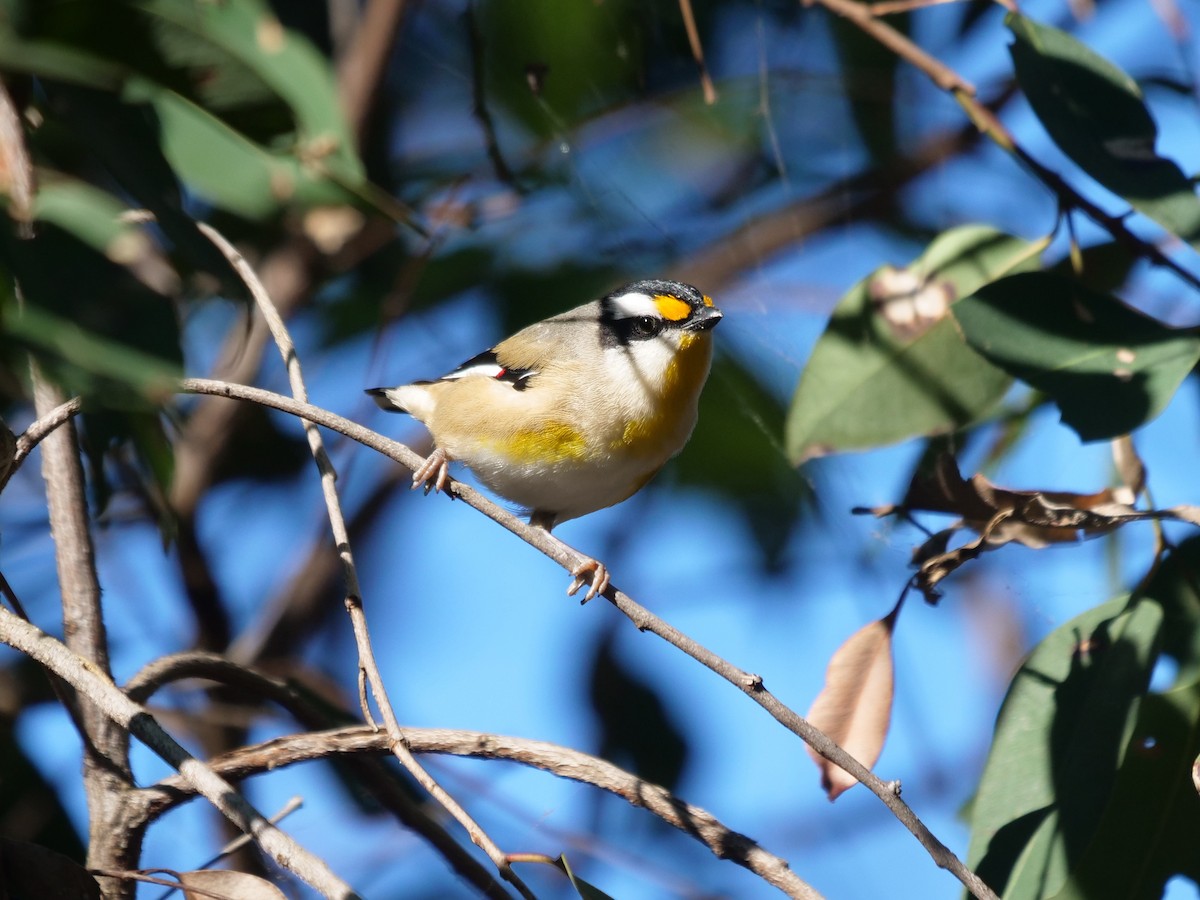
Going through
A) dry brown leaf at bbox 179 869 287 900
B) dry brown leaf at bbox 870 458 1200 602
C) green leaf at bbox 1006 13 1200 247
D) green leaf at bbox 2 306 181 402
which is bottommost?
dry brown leaf at bbox 179 869 287 900

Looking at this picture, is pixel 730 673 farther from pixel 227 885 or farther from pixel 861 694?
pixel 227 885

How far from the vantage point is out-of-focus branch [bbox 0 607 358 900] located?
135cm

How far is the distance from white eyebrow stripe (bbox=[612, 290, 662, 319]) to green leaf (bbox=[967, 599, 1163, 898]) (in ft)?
4.36

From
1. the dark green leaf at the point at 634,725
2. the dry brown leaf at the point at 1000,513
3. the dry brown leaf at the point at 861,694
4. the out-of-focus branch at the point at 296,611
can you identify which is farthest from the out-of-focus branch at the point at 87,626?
the dark green leaf at the point at 634,725

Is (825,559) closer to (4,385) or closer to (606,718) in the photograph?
(606,718)

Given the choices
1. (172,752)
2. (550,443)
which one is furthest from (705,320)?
(172,752)

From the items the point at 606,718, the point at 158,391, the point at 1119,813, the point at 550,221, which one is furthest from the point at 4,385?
the point at 1119,813

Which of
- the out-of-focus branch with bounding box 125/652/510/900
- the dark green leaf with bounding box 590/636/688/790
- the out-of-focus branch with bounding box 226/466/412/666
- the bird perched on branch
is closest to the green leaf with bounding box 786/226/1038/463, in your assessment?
the bird perched on branch

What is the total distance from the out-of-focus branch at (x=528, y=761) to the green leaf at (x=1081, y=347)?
1037 mm

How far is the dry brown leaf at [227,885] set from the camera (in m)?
1.67

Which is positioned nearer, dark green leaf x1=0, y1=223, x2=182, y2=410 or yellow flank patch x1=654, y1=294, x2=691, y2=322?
dark green leaf x1=0, y1=223, x2=182, y2=410

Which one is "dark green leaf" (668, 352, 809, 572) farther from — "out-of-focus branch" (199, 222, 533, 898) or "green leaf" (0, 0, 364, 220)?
"out-of-focus branch" (199, 222, 533, 898)

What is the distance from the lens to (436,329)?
13.6 feet

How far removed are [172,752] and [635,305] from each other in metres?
1.99
